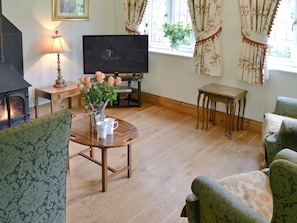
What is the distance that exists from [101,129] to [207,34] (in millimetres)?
2316

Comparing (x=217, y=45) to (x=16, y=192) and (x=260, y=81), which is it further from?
(x=16, y=192)

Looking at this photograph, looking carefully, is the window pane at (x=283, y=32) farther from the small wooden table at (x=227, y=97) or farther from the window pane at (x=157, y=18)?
the window pane at (x=157, y=18)

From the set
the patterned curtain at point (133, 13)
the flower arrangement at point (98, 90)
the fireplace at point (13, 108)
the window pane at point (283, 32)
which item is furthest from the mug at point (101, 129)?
the patterned curtain at point (133, 13)

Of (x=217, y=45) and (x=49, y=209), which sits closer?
(x=49, y=209)

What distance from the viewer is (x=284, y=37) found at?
4344mm

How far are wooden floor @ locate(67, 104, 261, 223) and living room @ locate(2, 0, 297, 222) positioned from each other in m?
0.28

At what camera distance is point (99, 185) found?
333 cm

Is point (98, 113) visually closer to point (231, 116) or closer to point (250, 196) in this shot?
point (250, 196)

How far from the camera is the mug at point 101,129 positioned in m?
3.14

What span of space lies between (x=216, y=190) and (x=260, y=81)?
2821 mm

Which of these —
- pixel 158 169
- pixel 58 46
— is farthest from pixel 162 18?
pixel 158 169

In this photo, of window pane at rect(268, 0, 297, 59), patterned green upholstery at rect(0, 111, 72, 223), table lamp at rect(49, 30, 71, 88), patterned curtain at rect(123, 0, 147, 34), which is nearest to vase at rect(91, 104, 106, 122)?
patterned green upholstery at rect(0, 111, 72, 223)

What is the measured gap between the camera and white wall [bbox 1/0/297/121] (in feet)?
14.8

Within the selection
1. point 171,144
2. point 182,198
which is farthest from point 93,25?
point 182,198
